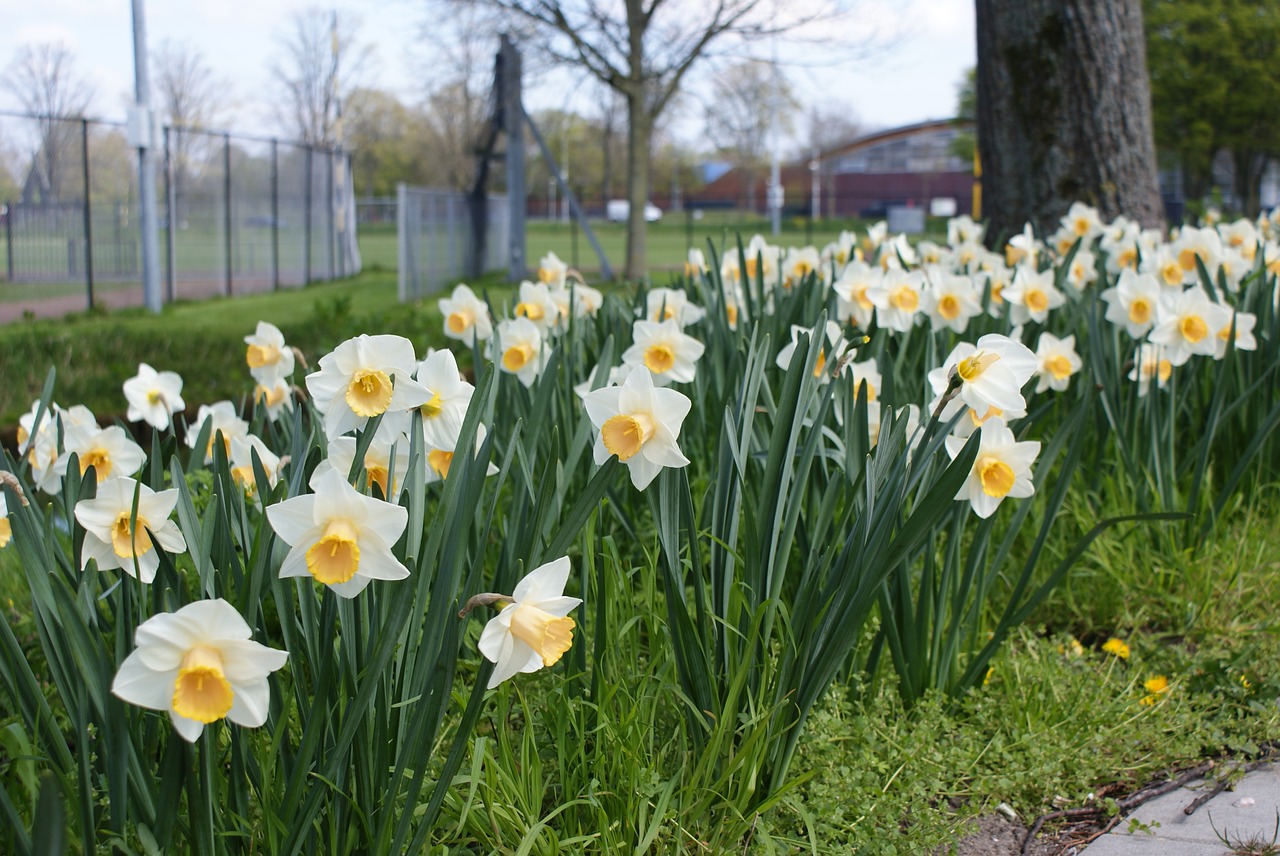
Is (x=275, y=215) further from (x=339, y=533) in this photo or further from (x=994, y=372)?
(x=339, y=533)

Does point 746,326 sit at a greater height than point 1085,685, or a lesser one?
greater

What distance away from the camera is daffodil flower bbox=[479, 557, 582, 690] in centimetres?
116

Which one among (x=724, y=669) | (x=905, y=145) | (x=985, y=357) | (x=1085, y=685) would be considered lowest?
(x=1085, y=685)

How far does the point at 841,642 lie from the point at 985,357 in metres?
0.47

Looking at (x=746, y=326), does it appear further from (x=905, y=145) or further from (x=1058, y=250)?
(x=905, y=145)

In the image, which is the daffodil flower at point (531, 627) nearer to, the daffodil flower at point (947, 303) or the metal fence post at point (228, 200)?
the daffodil flower at point (947, 303)

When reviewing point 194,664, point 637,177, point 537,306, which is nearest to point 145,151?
point 637,177

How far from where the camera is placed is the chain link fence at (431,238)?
13359mm

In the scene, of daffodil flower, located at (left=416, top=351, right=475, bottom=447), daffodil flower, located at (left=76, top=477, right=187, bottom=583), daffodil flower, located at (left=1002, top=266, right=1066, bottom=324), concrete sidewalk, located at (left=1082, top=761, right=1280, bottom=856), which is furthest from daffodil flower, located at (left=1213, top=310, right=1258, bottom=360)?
daffodil flower, located at (left=76, top=477, right=187, bottom=583)

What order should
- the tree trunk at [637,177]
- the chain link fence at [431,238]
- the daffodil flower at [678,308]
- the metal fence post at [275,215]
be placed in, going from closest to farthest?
the daffodil flower at [678,308]
the chain link fence at [431,238]
the tree trunk at [637,177]
the metal fence post at [275,215]

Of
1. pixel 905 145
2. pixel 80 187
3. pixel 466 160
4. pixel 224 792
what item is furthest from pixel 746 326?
pixel 905 145

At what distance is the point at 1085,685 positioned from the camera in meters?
2.13

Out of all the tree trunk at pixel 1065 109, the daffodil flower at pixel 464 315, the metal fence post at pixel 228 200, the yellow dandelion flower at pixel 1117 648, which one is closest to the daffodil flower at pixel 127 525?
the daffodil flower at pixel 464 315

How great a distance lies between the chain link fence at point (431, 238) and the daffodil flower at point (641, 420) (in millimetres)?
11544
